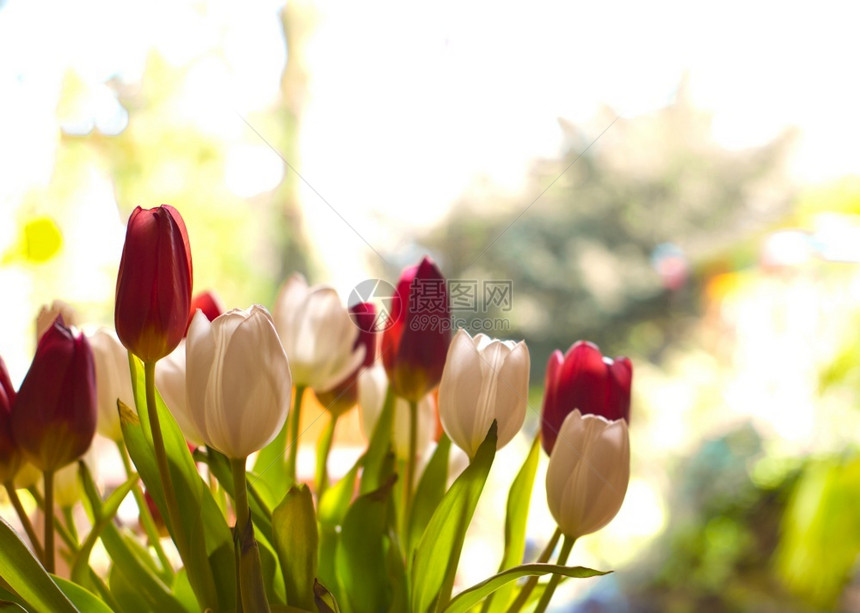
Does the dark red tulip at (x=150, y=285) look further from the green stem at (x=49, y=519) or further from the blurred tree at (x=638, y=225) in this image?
the blurred tree at (x=638, y=225)

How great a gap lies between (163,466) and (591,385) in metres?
0.13

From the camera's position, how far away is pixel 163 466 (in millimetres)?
212

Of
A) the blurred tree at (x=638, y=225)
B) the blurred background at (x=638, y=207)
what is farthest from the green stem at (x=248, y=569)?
the blurred tree at (x=638, y=225)

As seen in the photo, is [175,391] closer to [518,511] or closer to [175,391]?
[175,391]

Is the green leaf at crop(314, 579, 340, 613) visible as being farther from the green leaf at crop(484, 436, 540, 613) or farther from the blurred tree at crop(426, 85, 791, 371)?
the blurred tree at crop(426, 85, 791, 371)

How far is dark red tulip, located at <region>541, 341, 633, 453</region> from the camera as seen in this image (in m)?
0.24

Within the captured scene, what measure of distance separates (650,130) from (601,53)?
17.2 inches

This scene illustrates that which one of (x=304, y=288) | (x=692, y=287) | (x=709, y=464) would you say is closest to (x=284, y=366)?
(x=304, y=288)

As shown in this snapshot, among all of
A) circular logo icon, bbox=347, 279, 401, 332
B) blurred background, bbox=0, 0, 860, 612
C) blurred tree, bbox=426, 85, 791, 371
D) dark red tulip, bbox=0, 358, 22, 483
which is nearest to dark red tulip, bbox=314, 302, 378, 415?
circular logo icon, bbox=347, 279, 401, 332

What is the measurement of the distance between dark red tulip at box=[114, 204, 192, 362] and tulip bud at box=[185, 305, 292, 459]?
0.01m

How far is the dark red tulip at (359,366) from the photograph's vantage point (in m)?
0.28

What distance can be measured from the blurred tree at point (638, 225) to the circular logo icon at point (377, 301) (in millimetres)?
1946

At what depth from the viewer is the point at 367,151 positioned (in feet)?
5.10

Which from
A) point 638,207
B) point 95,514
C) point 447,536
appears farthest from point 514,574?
point 638,207
